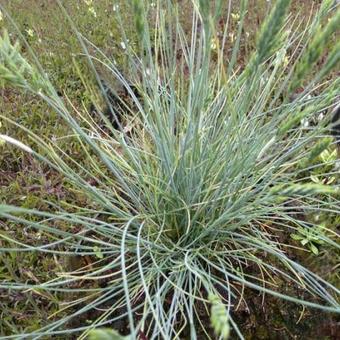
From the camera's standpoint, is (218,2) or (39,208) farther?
(39,208)

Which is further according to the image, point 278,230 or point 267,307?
point 278,230

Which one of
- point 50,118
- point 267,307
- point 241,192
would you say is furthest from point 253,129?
point 50,118

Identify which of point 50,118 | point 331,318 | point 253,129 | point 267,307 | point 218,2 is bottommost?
point 331,318

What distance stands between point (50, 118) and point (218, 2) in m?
1.73

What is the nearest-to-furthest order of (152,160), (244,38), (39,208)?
(152,160)
(39,208)
(244,38)

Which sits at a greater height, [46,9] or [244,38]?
[46,9]

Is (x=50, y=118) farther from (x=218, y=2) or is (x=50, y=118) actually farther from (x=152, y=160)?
(x=218, y=2)

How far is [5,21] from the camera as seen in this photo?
3.37 meters

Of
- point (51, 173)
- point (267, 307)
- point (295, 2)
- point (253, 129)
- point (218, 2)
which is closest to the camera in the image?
point (218, 2)

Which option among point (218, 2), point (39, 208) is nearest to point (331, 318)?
point (218, 2)

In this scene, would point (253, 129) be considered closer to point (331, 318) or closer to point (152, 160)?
point (152, 160)

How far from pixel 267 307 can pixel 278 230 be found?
254mm

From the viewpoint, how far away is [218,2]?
1032 mm

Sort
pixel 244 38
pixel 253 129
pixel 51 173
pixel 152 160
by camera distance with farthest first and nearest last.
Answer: pixel 244 38
pixel 51 173
pixel 152 160
pixel 253 129
